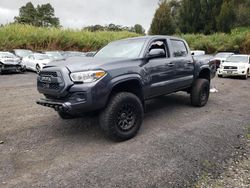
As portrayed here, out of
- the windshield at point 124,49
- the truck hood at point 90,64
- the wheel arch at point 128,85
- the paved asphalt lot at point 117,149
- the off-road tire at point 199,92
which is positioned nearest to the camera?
the paved asphalt lot at point 117,149

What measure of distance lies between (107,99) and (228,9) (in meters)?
38.0

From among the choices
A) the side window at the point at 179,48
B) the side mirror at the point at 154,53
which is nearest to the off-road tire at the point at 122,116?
the side mirror at the point at 154,53

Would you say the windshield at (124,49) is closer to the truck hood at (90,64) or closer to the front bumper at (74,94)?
the truck hood at (90,64)

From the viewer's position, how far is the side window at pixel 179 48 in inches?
262

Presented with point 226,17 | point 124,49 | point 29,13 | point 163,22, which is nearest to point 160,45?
point 124,49

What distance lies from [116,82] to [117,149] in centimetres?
116

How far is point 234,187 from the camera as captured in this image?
3432 millimetres

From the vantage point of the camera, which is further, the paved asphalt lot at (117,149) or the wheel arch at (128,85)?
the wheel arch at (128,85)

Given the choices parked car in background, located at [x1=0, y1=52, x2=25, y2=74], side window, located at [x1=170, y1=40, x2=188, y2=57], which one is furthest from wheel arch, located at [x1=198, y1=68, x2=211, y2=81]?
parked car in background, located at [x1=0, y1=52, x2=25, y2=74]

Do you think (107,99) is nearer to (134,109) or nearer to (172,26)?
(134,109)

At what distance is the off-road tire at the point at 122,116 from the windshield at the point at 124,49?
42.0 inches

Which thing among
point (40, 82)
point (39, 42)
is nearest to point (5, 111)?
point (40, 82)

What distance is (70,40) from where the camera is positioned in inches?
1090

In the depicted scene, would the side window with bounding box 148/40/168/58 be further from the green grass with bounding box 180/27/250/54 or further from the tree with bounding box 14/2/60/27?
the tree with bounding box 14/2/60/27
